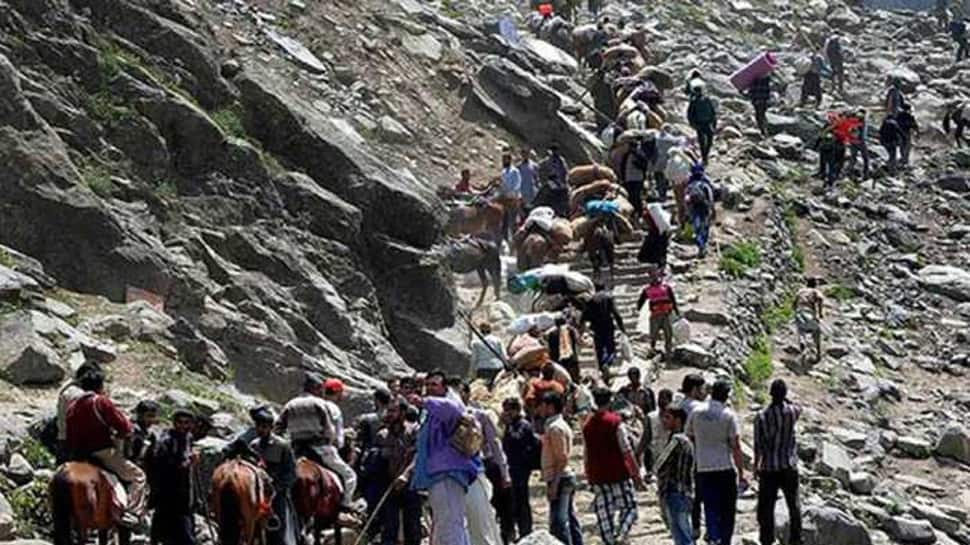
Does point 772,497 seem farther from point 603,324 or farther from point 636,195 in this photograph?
point 636,195

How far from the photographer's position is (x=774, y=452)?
555 inches

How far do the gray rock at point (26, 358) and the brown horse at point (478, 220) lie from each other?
1065 cm

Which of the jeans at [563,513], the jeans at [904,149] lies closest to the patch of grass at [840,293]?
the jeans at [904,149]

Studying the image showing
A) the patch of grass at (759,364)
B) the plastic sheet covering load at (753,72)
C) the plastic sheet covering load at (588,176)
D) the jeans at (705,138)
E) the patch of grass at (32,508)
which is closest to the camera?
the patch of grass at (32,508)

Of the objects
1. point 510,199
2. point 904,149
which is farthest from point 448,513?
point 904,149

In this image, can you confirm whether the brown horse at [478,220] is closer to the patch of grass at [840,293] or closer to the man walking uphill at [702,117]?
the man walking uphill at [702,117]

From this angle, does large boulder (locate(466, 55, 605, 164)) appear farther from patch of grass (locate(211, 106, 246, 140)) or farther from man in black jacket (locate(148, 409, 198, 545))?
man in black jacket (locate(148, 409, 198, 545))

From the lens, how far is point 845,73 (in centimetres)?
4650

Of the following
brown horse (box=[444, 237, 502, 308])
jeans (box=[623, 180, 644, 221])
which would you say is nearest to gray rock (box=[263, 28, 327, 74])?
brown horse (box=[444, 237, 502, 308])

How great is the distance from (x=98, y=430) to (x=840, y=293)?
61.7ft

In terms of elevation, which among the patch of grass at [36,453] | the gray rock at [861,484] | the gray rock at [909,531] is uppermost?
the patch of grass at [36,453]

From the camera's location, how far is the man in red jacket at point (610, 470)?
13.4m

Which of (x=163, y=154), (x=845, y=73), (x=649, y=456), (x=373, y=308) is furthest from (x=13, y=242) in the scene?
(x=845, y=73)

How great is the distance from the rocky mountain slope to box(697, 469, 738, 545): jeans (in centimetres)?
141
